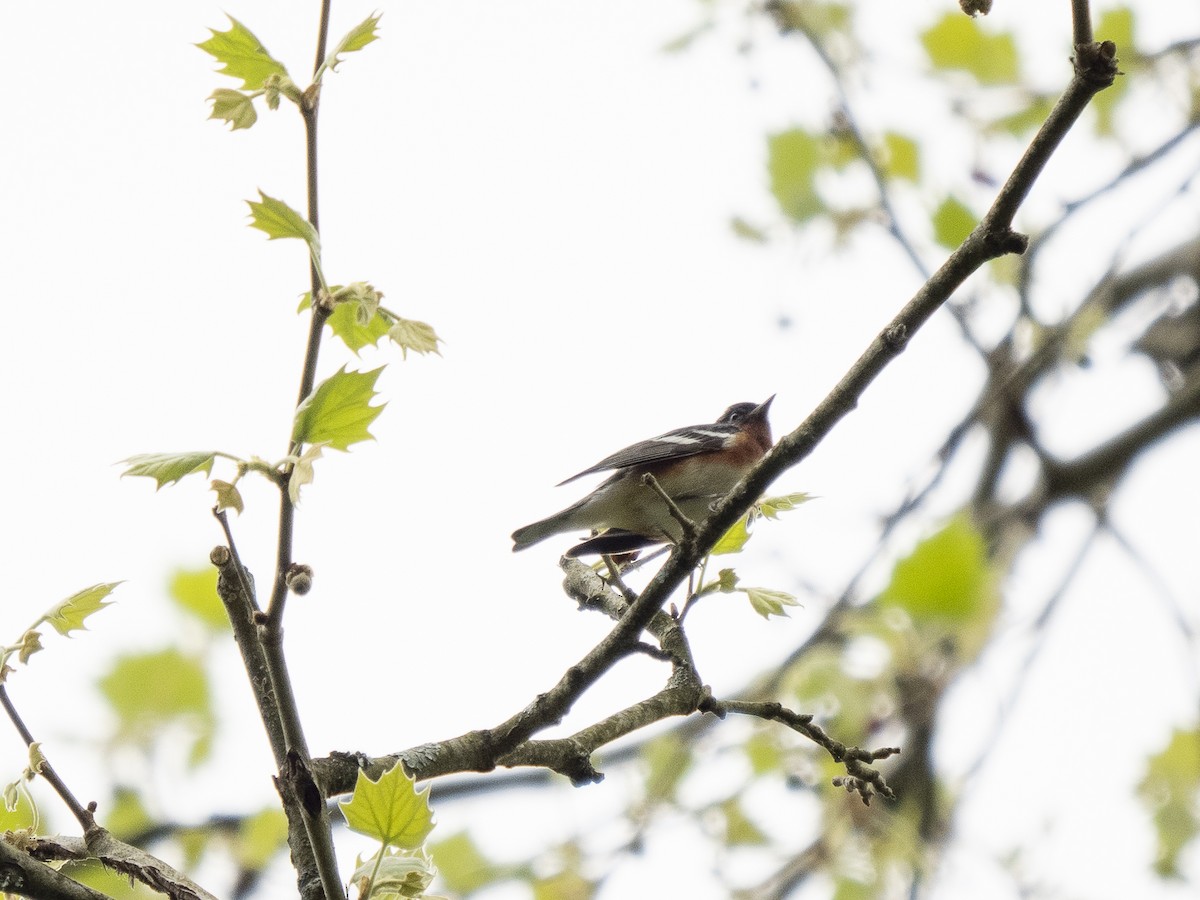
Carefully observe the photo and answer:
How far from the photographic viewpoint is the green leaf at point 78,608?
2008 mm

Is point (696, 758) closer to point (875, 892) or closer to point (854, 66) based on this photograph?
point (875, 892)

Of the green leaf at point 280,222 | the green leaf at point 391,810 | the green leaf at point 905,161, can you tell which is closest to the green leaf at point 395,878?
the green leaf at point 391,810

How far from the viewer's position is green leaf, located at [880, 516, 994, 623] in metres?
4.52

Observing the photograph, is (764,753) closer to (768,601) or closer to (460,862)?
(460,862)

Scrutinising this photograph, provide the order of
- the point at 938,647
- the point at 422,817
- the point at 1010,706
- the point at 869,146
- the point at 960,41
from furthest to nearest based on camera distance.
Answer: the point at 960,41 → the point at 869,146 → the point at 938,647 → the point at 1010,706 → the point at 422,817

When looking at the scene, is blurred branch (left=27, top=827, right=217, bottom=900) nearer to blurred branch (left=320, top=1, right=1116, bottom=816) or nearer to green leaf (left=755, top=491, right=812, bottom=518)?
blurred branch (left=320, top=1, right=1116, bottom=816)

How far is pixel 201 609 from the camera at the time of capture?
4.39 metres

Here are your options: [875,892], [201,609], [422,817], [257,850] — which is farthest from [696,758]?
[422,817]

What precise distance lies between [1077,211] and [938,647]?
2.10 m

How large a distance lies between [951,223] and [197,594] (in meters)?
3.46

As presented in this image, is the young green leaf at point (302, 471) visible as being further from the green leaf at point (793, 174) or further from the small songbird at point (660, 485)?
the green leaf at point (793, 174)

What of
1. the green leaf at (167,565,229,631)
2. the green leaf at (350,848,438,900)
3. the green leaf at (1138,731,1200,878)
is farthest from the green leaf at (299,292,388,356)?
the green leaf at (1138,731,1200,878)

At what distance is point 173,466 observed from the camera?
1779 millimetres

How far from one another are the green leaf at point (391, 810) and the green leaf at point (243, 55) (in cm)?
115
